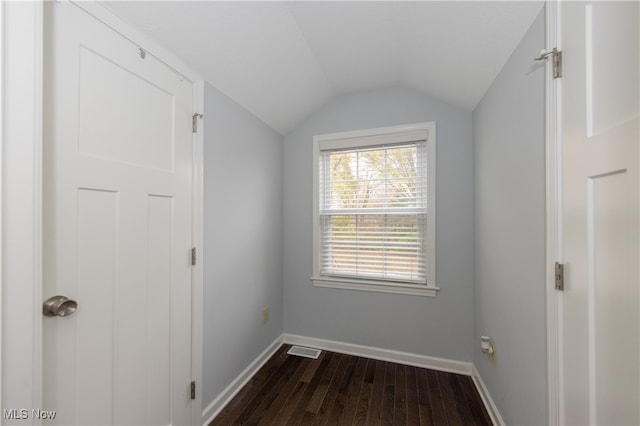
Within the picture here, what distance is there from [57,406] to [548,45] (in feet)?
7.60

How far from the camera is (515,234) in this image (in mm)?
1367

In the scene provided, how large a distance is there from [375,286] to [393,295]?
172 mm

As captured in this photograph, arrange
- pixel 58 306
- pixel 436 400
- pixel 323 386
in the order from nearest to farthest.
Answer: pixel 58 306 < pixel 436 400 < pixel 323 386

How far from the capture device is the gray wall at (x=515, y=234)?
3.74ft

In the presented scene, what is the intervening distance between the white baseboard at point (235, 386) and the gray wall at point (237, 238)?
38 millimetres

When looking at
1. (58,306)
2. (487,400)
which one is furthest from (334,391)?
(58,306)

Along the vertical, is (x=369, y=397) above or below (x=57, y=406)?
below

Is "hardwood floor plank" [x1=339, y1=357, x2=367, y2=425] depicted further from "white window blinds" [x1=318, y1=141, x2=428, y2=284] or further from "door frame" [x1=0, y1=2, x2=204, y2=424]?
"door frame" [x1=0, y1=2, x2=204, y2=424]

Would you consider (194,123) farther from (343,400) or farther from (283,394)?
(343,400)

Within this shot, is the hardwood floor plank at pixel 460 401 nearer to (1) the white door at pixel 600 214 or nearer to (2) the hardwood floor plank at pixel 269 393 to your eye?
(1) the white door at pixel 600 214

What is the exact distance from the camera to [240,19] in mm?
1384

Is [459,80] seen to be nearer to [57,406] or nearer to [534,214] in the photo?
[534,214]

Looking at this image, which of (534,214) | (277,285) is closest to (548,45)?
(534,214)

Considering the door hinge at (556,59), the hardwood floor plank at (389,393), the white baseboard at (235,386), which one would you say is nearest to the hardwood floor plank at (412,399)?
the hardwood floor plank at (389,393)
